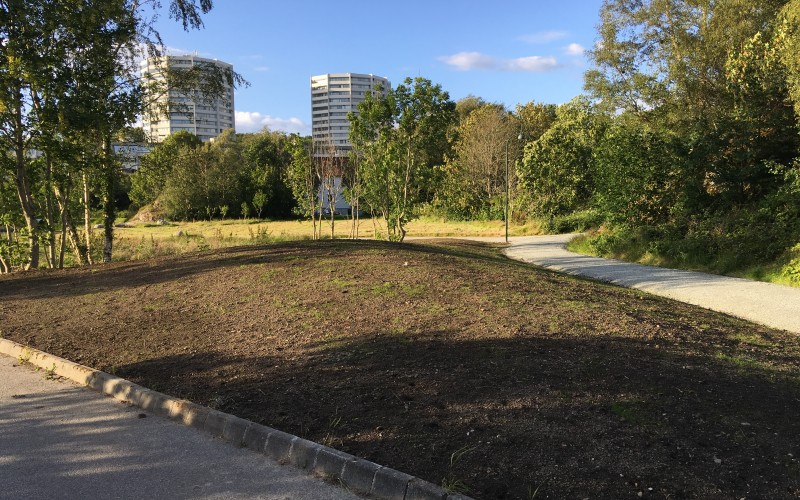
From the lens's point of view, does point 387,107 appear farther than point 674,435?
Yes

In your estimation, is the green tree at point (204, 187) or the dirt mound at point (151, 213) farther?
the dirt mound at point (151, 213)

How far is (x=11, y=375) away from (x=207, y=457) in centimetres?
358

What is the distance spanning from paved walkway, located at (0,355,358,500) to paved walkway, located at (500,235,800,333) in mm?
7949

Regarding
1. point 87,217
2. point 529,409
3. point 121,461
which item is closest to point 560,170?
point 87,217

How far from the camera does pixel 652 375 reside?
4.68m

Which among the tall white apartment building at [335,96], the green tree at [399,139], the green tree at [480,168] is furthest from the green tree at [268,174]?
the green tree at [399,139]

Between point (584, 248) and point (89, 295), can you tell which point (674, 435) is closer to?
point (89, 295)

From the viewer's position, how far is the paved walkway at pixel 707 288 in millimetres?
9156

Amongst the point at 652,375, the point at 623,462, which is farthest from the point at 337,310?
the point at 623,462

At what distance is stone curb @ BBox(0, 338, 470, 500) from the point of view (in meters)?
3.20

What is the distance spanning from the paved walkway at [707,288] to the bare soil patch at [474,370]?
162 centimetres

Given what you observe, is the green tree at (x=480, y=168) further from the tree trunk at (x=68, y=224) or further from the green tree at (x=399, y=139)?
the tree trunk at (x=68, y=224)

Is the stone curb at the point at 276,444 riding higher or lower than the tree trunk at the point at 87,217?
lower

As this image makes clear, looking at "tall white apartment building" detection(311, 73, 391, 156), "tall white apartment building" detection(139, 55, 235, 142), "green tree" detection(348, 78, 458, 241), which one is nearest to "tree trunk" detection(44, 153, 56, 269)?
"tall white apartment building" detection(139, 55, 235, 142)
